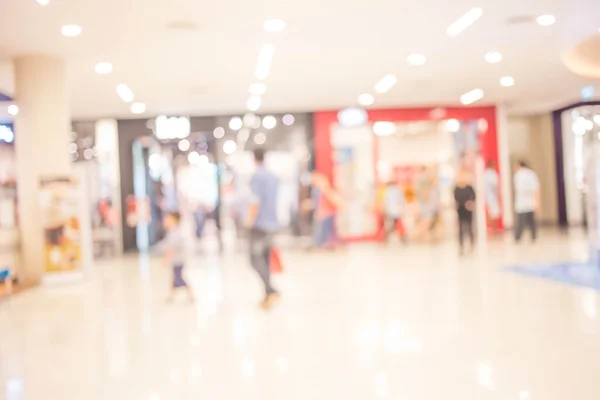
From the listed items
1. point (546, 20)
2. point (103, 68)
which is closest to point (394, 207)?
point (546, 20)

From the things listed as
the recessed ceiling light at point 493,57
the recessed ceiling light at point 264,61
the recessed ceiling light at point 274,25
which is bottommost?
the recessed ceiling light at point 493,57

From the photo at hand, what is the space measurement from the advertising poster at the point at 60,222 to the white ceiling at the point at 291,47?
1.98m

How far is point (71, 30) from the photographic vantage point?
8.22 m

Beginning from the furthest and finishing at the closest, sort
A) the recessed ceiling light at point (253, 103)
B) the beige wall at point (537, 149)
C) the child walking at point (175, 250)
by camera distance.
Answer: the beige wall at point (537, 149)
the recessed ceiling light at point (253, 103)
the child walking at point (175, 250)

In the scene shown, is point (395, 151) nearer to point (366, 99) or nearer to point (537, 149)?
point (366, 99)

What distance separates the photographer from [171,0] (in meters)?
7.10

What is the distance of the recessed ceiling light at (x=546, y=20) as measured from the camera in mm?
8527

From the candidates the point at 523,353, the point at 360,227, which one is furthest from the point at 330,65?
the point at 523,353

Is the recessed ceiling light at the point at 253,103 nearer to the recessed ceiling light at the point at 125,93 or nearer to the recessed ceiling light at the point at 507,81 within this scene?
the recessed ceiling light at the point at 125,93

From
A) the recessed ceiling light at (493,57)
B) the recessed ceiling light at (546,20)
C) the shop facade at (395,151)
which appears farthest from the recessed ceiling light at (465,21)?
the shop facade at (395,151)

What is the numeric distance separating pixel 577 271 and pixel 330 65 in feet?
16.8

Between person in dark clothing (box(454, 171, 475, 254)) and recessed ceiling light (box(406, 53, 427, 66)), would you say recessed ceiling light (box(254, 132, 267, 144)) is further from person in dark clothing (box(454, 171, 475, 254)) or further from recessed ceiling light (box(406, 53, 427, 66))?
person in dark clothing (box(454, 171, 475, 254))

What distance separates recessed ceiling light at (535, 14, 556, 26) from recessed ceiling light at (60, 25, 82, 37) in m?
6.02

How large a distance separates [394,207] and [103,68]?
7032 mm
